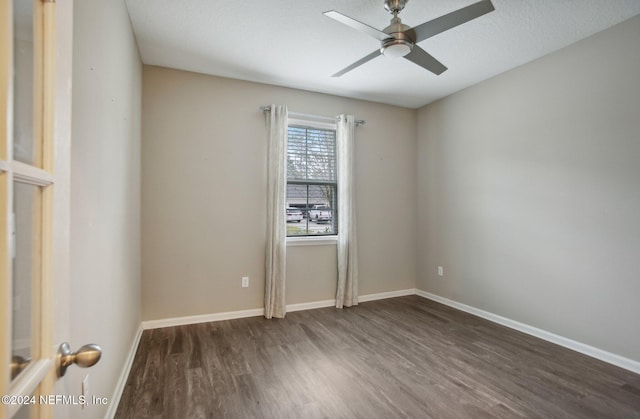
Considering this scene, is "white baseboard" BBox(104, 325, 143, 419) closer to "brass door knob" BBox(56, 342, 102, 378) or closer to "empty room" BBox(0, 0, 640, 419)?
"empty room" BBox(0, 0, 640, 419)

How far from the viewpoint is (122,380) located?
2082 millimetres

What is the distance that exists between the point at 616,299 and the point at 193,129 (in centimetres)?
415

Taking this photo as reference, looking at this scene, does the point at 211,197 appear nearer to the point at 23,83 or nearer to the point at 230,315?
the point at 230,315

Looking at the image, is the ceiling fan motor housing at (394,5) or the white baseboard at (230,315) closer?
the ceiling fan motor housing at (394,5)

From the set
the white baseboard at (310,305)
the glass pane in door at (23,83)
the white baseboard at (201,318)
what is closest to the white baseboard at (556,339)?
the white baseboard at (310,305)

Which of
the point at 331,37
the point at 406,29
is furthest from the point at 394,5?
the point at 331,37

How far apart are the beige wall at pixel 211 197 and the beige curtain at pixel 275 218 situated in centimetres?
13

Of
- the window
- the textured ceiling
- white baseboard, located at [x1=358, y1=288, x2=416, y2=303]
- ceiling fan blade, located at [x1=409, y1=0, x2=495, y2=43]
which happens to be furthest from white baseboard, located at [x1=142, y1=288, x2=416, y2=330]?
ceiling fan blade, located at [x1=409, y1=0, x2=495, y2=43]

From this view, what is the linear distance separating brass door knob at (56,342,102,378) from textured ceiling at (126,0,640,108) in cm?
237

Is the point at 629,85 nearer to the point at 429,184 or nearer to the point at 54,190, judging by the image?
the point at 429,184

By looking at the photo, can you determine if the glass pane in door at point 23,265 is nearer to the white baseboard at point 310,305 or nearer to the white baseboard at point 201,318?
the white baseboard at point 201,318

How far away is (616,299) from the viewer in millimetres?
2492

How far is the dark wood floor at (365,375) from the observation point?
75.2 inches

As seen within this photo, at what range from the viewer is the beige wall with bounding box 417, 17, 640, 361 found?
2.46 metres
